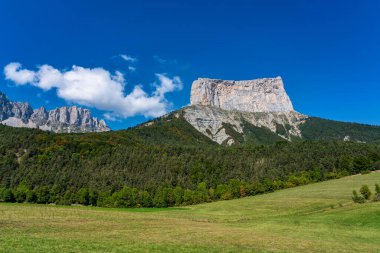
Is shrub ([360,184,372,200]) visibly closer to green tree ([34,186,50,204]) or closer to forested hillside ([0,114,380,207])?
forested hillside ([0,114,380,207])

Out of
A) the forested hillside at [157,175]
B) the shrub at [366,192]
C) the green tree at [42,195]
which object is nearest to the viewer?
the shrub at [366,192]

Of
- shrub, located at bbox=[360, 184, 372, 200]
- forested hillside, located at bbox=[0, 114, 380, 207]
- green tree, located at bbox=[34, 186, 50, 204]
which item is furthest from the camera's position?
green tree, located at bbox=[34, 186, 50, 204]

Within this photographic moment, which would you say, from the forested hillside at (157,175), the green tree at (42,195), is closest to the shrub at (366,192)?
the forested hillside at (157,175)

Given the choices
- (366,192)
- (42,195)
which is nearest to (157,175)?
(42,195)

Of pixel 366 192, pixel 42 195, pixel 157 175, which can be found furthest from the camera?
pixel 157 175

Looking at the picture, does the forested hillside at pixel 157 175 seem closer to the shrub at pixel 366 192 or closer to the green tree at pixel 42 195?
the green tree at pixel 42 195

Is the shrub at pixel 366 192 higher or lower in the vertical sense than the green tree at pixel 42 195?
lower

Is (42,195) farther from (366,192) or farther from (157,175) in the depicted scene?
(366,192)

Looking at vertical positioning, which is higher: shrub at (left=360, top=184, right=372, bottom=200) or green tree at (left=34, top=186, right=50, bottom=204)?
green tree at (left=34, top=186, right=50, bottom=204)

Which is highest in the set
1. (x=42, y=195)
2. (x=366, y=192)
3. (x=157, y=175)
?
(x=157, y=175)

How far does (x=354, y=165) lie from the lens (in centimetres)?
16188

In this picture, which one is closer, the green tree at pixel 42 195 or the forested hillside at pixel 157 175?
the forested hillside at pixel 157 175

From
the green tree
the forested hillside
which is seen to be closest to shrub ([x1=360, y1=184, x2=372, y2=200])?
the forested hillside

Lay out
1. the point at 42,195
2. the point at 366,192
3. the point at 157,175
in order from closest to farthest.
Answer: the point at 366,192 < the point at 42,195 < the point at 157,175
